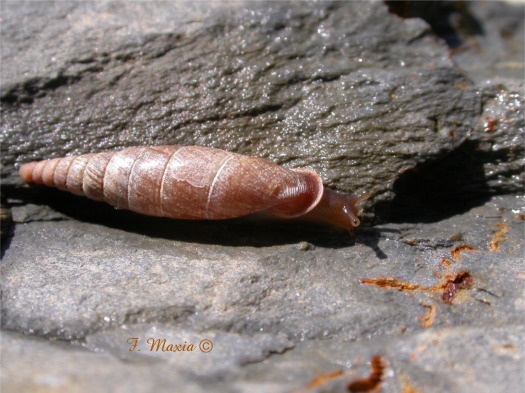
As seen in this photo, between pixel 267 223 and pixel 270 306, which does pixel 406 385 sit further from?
pixel 267 223

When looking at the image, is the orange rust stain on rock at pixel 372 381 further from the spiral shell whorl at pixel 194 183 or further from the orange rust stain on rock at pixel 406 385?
the spiral shell whorl at pixel 194 183

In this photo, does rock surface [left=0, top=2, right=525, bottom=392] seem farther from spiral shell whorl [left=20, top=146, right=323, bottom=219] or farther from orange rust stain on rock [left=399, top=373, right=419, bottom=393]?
spiral shell whorl [left=20, top=146, right=323, bottom=219]

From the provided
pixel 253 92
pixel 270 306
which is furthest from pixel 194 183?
pixel 253 92

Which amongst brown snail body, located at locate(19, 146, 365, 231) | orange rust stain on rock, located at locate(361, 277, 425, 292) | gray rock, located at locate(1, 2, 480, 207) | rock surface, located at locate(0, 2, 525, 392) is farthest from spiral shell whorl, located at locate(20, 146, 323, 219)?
orange rust stain on rock, located at locate(361, 277, 425, 292)

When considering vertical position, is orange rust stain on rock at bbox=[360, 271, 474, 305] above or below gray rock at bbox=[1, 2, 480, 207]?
below

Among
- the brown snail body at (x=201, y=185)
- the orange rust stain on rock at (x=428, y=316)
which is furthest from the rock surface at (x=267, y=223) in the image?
the brown snail body at (x=201, y=185)

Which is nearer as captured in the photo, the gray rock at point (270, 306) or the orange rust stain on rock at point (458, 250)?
the gray rock at point (270, 306)
